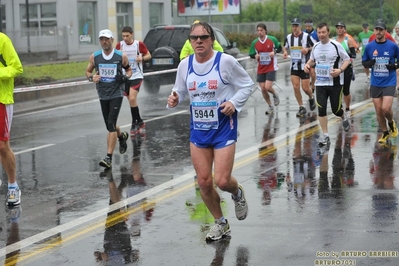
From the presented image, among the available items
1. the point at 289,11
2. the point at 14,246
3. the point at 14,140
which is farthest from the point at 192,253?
the point at 289,11

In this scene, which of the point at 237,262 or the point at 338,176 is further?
the point at 338,176

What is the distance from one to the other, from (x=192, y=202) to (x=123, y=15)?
38.0 m

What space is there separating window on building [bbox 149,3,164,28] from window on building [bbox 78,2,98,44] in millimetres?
6052

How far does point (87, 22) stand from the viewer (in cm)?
4362

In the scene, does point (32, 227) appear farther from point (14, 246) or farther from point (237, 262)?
point (237, 262)

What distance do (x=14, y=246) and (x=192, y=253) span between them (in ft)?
5.26

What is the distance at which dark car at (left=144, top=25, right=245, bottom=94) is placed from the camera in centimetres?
2486

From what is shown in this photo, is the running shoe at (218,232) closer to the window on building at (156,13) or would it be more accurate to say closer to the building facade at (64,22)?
the building facade at (64,22)

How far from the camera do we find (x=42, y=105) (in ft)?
69.6

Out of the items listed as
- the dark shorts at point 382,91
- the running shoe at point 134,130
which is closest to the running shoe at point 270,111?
the running shoe at point 134,130

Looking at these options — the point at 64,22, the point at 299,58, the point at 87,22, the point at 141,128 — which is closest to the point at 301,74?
the point at 299,58

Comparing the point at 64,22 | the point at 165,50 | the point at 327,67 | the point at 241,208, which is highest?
the point at 64,22

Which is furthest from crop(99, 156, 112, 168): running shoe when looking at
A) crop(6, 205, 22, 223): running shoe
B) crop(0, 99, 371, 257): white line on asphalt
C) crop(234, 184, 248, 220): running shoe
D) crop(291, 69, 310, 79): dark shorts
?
crop(291, 69, 310, 79): dark shorts

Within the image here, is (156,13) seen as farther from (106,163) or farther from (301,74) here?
(106,163)
